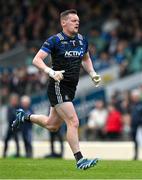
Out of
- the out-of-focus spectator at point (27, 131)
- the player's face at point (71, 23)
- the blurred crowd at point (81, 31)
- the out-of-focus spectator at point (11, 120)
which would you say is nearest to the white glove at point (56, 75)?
the player's face at point (71, 23)

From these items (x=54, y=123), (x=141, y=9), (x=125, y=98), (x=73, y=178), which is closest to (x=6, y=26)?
(x=141, y=9)

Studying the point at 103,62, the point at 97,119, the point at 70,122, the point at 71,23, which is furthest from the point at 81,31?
the point at 70,122

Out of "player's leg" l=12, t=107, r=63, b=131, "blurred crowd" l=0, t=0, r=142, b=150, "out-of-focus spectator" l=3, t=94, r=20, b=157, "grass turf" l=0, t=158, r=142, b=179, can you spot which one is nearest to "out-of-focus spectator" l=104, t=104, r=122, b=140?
"blurred crowd" l=0, t=0, r=142, b=150

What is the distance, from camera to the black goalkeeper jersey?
14289 mm

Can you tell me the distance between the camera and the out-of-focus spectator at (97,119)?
25922 mm

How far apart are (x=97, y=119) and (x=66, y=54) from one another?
1181cm

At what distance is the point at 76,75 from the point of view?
47.2 ft

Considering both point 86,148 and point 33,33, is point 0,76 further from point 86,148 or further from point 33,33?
point 33,33

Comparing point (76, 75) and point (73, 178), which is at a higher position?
point (76, 75)

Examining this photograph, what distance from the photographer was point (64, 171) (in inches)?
548

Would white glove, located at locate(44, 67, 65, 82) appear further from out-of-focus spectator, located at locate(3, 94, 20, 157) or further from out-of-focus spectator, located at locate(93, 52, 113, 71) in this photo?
out-of-focus spectator, located at locate(93, 52, 113, 71)

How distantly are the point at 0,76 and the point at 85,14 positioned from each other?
647 cm

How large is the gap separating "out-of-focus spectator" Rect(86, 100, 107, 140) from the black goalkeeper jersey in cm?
1153

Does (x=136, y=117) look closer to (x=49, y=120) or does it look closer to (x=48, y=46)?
(x=49, y=120)
